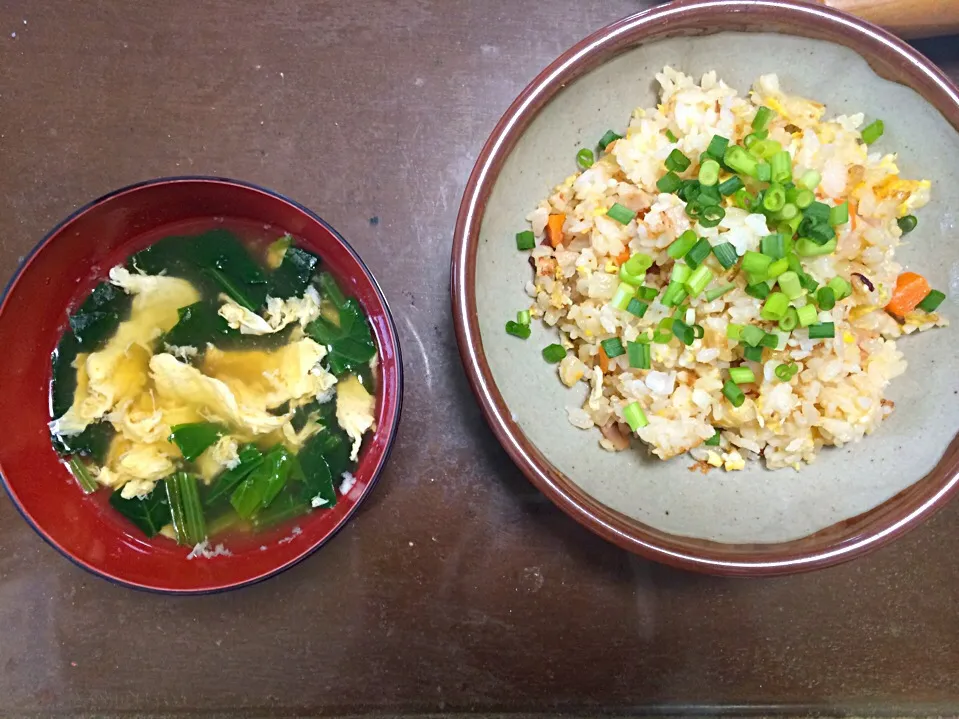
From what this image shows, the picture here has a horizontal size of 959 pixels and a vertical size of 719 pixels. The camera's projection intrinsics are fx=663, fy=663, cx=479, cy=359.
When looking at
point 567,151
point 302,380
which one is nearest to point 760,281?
point 567,151

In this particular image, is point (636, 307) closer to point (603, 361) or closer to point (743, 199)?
point (603, 361)

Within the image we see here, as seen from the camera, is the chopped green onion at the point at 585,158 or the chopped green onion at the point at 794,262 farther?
the chopped green onion at the point at 585,158

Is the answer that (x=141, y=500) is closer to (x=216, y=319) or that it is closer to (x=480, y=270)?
(x=216, y=319)

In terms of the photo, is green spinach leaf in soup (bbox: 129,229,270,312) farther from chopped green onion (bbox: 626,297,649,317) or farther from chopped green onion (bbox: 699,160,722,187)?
chopped green onion (bbox: 699,160,722,187)

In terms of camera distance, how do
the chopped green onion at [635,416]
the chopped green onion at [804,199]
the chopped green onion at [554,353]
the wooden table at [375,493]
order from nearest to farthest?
the chopped green onion at [804,199]
the chopped green onion at [635,416]
the chopped green onion at [554,353]
the wooden table at [375,493]

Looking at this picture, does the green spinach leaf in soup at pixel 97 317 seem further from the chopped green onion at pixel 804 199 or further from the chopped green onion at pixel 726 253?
the chopped green onion at pixel 804 199

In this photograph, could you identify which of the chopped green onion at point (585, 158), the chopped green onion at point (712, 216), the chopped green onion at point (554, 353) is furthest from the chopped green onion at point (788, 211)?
the chopped green onion at point (554, 353)

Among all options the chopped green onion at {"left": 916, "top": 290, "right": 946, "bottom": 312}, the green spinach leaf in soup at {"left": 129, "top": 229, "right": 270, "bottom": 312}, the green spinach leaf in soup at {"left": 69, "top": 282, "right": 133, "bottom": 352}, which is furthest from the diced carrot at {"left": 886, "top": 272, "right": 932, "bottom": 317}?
the green spinach leaf in soup at {"left": 69, "top": 282, "right": 133, "bottom": 352}

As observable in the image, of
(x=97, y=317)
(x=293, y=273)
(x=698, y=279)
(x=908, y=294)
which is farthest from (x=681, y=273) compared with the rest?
(x=97, y=317)
